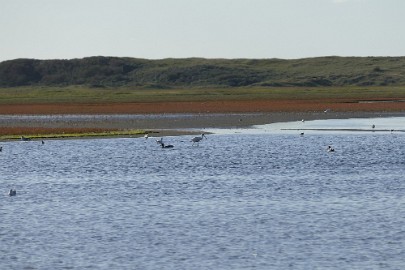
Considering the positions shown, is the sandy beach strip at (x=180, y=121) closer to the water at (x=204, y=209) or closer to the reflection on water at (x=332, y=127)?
the reflection on water at (x=332, y=127)

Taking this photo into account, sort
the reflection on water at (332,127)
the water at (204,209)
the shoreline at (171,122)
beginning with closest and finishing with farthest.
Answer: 1. the water at (204,209)
2. the reflection on water at (332,127)
3. the shoreline at (171,122)

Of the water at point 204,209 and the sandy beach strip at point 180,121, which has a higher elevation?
the sandy beach strip at point 180,121

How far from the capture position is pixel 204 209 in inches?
1048

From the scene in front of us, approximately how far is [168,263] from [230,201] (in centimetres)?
919

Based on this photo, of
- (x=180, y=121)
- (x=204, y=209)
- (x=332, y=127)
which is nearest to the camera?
(x=204, y=209)

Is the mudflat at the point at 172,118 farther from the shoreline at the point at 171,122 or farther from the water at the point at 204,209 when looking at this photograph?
the water at the point at 204,209

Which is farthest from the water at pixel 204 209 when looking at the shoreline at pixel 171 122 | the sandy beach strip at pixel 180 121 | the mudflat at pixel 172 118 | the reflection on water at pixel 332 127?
the mudflat at pixel 172 118

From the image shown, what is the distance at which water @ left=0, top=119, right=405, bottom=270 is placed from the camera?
65.8 feet

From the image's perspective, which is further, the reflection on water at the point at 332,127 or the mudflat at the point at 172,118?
the mudflat at the point at 172,118

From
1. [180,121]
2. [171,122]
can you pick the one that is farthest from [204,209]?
[180,121]

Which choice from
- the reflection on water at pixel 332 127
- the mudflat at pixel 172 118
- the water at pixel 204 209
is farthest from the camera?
the mudflat at pixel 172 118

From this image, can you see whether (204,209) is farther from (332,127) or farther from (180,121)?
(180,121)

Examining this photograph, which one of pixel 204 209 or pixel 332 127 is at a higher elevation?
pixel 332 127

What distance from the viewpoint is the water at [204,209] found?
20.0 meters
